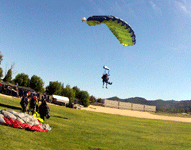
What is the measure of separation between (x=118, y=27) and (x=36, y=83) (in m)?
73.6

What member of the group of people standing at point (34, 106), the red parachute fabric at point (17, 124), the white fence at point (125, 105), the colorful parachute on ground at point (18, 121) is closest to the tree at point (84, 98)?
the white fence at point (125, 105)

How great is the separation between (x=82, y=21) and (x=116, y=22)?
118 inches

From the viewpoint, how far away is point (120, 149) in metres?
9.25

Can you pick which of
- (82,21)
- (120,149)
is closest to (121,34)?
(82,21)

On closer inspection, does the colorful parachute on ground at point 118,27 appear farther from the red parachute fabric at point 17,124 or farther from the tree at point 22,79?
the tree at point 22,79

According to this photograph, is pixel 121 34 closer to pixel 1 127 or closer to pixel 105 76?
pixel 105 76

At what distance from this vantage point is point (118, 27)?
560 inches

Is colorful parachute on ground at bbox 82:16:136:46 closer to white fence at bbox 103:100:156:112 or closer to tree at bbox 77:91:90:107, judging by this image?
tree at bbox 77:91:90:107

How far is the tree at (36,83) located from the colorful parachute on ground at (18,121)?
74.2 metres

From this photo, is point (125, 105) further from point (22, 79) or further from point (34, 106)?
point (34, 106)

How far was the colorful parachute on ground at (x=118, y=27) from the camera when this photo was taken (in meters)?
13.6

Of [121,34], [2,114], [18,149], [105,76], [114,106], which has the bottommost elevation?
[114,106]

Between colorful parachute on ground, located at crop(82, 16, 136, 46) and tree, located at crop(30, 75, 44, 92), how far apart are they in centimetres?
7230

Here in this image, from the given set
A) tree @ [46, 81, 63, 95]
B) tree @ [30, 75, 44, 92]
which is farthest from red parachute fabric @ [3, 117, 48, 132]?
tree @ [30, 75, 44, 92]
